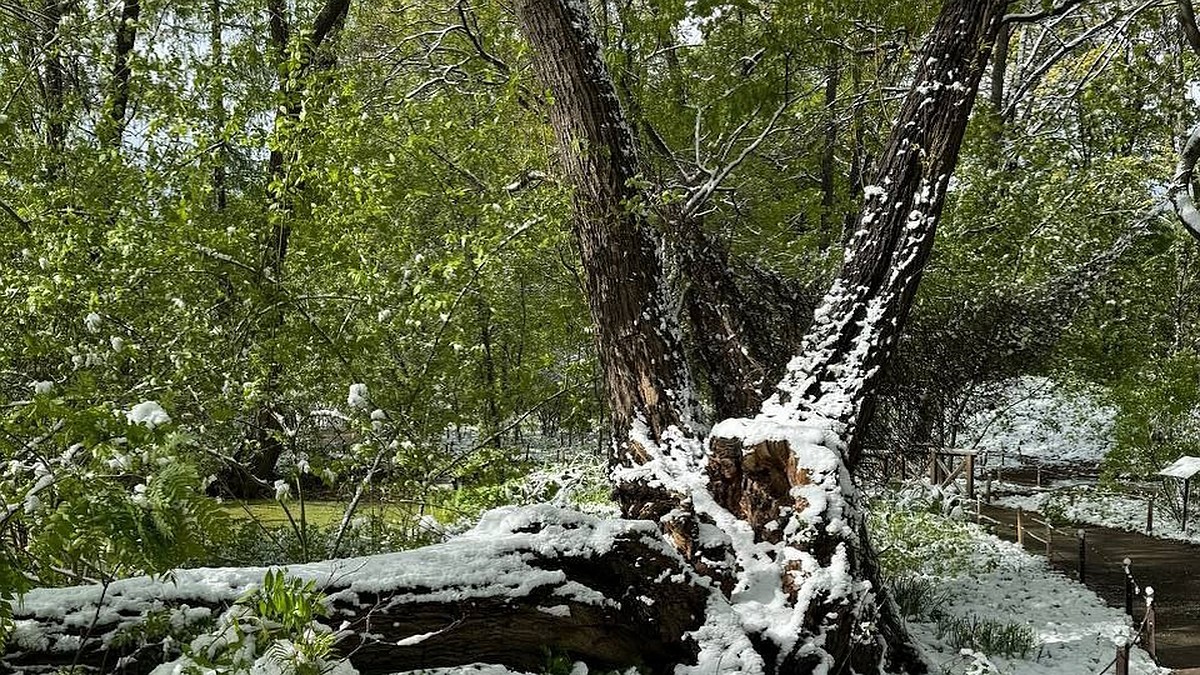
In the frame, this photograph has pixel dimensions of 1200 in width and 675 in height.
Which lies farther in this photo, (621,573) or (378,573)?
(621,573)

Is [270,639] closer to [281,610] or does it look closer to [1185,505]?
[281,610]

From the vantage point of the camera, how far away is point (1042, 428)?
73.4ft

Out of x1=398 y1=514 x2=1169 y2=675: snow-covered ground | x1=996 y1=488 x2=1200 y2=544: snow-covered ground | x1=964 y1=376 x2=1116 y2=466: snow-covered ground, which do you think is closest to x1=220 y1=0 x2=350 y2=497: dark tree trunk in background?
x1=398 y1=514 x2=1169 y2=675: snow-covered ground

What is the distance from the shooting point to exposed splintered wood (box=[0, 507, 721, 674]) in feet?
9.31

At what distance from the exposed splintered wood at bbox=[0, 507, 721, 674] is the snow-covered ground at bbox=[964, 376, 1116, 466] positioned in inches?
623

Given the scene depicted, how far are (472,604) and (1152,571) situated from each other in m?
8.91

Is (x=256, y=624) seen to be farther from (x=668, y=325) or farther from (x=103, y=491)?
(x=668, y=325)

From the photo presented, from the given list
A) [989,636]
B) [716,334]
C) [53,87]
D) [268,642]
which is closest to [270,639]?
[268,642]

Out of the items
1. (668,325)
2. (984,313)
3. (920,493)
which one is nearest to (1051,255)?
(984,313)

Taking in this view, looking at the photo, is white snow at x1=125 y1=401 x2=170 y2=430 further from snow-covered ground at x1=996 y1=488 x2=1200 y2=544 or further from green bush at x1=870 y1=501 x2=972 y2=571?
snow-covered ground at x1=996 y1=488 x2=1200 y2=544

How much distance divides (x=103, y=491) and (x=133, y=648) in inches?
29.5

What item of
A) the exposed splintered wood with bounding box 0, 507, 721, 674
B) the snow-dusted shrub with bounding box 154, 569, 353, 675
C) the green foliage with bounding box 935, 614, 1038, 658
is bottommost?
the green foliage with bounding box 935, 614, 1038, 658

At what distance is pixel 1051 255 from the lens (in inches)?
476

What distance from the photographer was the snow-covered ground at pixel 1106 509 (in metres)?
12.2
